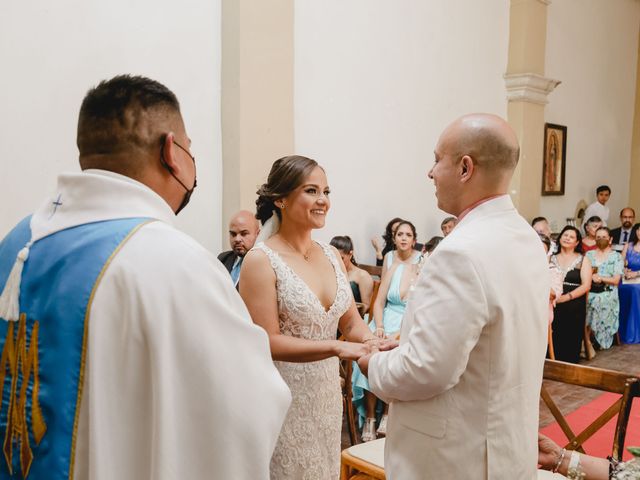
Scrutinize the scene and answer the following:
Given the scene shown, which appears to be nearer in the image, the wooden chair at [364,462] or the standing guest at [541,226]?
the wooden chair at [364,462]

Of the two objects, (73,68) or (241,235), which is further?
(241,235)

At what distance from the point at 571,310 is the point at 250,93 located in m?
4.18

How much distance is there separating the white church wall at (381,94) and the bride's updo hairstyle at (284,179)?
3244mm

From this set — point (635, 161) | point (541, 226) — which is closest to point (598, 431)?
point (541, 226)

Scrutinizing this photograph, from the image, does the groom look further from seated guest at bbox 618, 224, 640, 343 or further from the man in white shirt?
the man in white shirt

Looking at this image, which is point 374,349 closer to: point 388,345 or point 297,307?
point 388,345

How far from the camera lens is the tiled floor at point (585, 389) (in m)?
5.11

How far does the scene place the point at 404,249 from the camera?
5.78 meters

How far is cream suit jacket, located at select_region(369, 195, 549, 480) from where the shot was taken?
163 cm

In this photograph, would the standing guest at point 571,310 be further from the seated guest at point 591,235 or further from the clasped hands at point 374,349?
the clasped hands at point 374,349

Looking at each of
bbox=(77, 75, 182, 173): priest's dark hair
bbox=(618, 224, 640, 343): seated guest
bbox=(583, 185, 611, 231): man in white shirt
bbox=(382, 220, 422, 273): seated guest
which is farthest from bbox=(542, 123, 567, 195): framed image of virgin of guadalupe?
bbox=(77, 75, 182, 173): priest's dark hair

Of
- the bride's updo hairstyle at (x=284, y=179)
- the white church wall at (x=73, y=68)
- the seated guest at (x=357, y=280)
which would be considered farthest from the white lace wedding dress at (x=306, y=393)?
the seated guest at (x=357, y=280)

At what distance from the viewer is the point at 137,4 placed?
14.4 feet

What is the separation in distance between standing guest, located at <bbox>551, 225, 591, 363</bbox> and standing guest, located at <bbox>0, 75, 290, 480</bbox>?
6.01m
